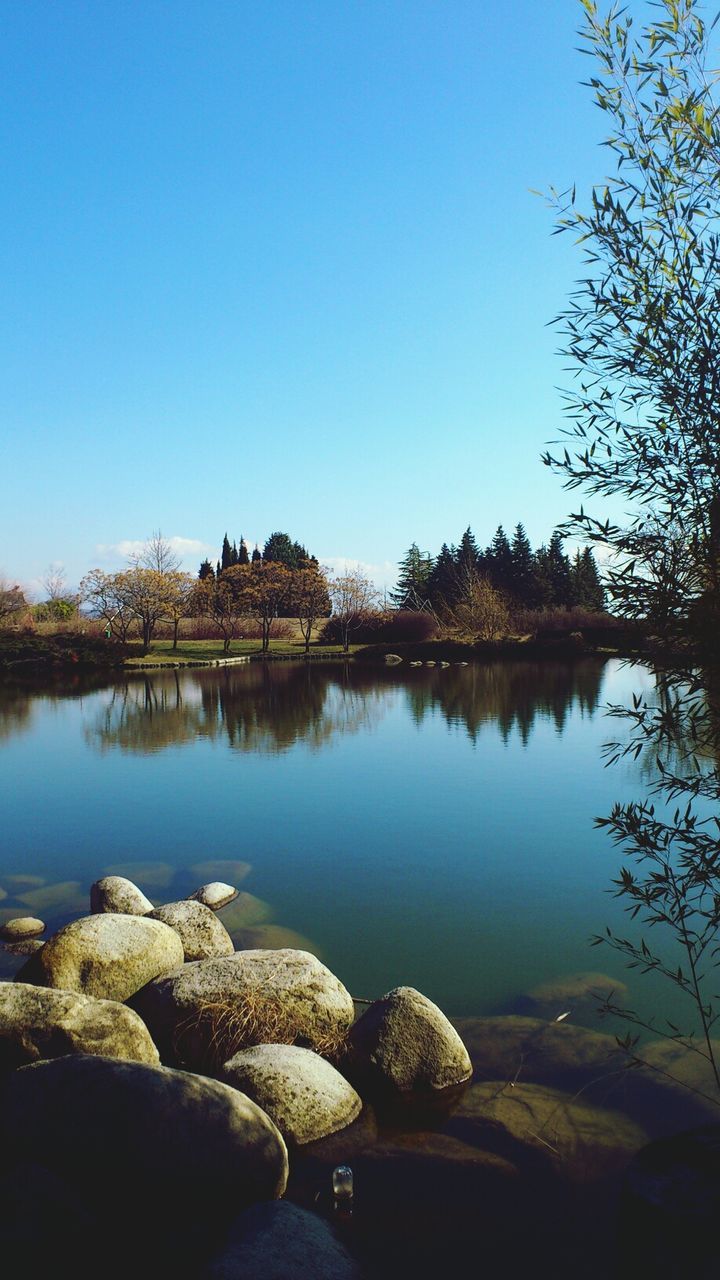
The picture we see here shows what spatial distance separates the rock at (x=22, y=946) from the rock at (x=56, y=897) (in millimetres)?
1308

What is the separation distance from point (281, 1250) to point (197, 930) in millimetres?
4964

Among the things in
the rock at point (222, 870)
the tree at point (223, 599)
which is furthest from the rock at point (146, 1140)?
the tree at point (223, 599)

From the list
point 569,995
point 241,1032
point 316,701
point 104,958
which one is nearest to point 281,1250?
point 241,1032

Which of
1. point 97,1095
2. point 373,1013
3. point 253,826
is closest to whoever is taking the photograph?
point 97,1095

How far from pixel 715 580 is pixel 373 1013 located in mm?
4826

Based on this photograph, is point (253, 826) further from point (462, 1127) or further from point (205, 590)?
point (205, 590)

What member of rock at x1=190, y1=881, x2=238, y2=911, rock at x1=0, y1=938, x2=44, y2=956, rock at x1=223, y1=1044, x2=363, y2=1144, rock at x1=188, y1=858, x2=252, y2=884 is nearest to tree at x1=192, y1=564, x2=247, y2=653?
rock at x1=188, y1=858, x2=252, y2=884

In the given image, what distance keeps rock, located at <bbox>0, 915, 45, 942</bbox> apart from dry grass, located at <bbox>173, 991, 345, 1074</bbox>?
4.06 meters

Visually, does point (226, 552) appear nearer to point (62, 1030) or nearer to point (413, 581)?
point (413, 581)

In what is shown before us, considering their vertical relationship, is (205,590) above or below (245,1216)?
above

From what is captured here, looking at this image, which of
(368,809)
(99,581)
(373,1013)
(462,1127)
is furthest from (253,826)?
(99,581)

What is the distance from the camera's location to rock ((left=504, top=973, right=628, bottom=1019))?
847 centimetres

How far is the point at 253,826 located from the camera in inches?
627

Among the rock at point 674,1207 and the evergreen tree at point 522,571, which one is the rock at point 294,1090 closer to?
the rock at point 674,1207
